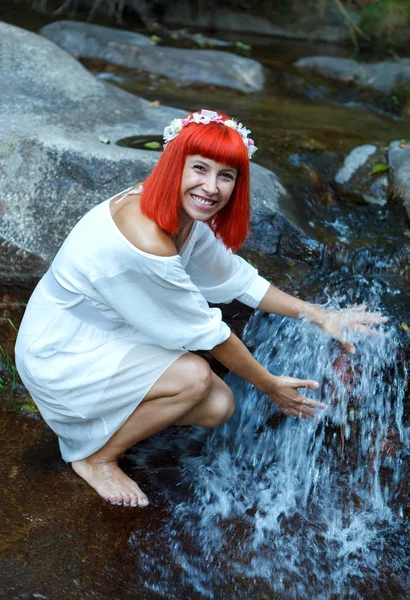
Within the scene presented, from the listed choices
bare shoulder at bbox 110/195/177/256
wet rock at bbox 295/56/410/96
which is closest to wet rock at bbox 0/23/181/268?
bare shoulder at bbox 110/195/177/256

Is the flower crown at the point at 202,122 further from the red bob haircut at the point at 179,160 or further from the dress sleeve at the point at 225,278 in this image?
the dress sleeve at the point at 225,278

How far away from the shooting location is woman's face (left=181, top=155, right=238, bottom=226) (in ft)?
8.68

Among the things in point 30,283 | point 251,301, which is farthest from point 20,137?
point 251,301

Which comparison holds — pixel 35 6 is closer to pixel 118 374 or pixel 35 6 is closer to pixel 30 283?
pixel 30 283

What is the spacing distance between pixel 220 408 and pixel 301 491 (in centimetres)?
58

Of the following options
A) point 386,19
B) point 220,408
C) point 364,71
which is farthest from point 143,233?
point 386,19

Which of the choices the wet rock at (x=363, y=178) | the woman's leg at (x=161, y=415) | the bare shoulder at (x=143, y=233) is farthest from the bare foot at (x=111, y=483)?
the wet rock at (x=363, y=178)

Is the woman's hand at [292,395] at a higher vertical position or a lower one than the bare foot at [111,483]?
higher

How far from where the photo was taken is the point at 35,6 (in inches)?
367

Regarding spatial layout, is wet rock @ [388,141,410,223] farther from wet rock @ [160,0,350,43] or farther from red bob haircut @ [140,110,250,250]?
wet rock @ [160,0,350,43]

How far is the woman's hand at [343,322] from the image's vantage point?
3309 millimetres

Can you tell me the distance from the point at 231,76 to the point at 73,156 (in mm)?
3679

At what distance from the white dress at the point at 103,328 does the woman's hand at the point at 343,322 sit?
65 cm

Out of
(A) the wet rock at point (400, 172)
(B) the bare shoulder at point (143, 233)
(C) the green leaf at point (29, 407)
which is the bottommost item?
(C) the green leaf at point (29, 407)
